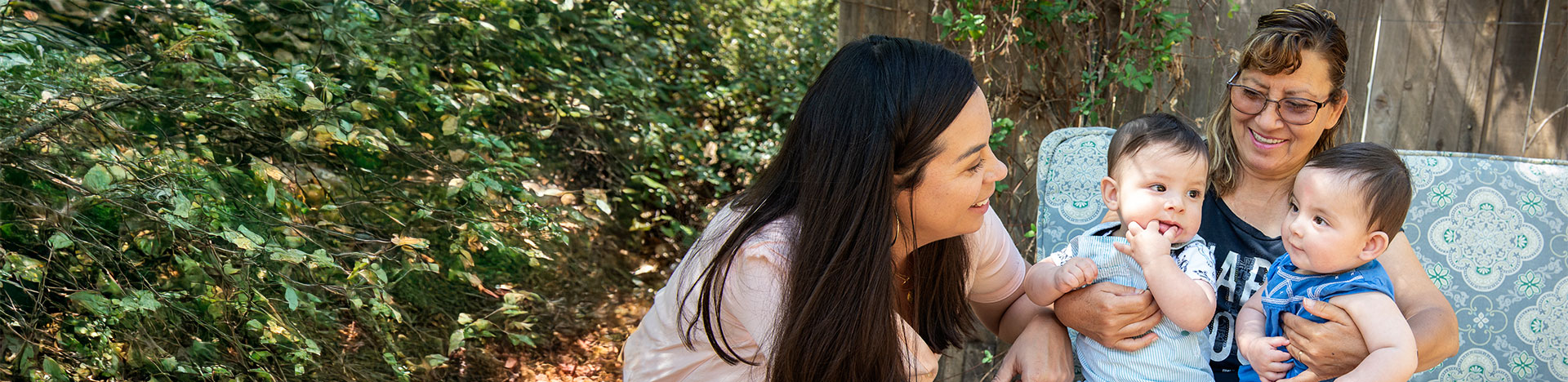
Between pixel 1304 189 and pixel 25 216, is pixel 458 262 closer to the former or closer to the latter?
pixel 25 216

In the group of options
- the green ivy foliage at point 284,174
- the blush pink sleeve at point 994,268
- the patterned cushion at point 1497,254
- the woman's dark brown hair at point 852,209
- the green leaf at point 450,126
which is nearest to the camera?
the woman's dark brown hair at point 852,209

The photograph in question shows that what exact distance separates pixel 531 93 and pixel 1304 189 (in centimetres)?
232

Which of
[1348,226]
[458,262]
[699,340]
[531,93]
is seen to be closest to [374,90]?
[458,262]

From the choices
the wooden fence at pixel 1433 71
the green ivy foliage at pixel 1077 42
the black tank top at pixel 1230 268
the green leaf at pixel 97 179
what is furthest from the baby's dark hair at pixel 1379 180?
the green leaf at pixel 97 179

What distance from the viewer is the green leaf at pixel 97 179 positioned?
1.69 meters

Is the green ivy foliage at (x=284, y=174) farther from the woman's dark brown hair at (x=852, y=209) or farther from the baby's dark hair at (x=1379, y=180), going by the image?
the baby's dark hair at (x=1379, y=180)

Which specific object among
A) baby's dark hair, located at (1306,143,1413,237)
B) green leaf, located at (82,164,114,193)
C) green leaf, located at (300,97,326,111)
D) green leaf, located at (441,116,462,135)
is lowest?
green leaf, located at (441,116,462,135)

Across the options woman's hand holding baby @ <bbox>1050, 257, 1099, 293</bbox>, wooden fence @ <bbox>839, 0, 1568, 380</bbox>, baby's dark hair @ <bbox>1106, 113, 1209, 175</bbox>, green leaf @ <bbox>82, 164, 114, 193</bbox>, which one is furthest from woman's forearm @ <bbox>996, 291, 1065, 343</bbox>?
green leaf @ <bbox>82, 164, 114, 193</bbox>

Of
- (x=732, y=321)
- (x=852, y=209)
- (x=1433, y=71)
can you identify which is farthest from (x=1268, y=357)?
(x=1433, y=71)

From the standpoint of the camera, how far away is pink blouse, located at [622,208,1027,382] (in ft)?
4.75

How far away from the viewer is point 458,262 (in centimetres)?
270

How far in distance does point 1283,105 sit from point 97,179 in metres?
2.13

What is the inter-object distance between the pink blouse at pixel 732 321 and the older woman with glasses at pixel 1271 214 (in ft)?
1.04

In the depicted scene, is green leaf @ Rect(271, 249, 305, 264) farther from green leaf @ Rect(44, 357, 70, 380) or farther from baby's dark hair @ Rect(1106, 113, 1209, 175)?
baby's dark hair @ Rect(1106, 113, 1209, 175)
